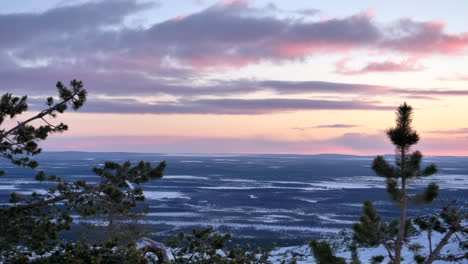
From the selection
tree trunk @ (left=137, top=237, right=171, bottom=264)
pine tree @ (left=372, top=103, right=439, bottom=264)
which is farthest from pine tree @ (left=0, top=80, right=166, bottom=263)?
pine tree @ (left=372, top=103, right=439, bottom=264)

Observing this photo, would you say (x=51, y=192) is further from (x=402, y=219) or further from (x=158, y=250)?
(x=402, y=219)

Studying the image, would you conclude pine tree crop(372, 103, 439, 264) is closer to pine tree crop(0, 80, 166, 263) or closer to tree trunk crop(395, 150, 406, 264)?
tree trunk crop(395, 150, 406, 264)

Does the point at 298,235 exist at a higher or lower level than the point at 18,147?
lower

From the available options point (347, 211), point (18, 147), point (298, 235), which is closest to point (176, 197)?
point (347, 211)

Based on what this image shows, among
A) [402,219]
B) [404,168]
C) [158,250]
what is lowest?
[158,250]

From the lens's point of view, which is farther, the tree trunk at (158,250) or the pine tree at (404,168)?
the tree trunk at (158,250)

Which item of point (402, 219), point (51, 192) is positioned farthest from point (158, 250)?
point (402, 219)

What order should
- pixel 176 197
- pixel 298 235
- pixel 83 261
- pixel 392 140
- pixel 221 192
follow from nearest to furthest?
pixel 392 140, pixel 83 261, pixel 298 235, pixel 176 197, pixel 221 192

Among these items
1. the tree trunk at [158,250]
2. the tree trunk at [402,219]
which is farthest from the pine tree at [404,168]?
the tree trunk at [158,250]

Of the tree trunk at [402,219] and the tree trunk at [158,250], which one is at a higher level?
the tree trunk at [402,219]

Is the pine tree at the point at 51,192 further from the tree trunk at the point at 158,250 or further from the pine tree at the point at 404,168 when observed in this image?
the pine tree at the point at 404,168

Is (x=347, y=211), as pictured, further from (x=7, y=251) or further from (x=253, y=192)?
(x=7, y=251)
